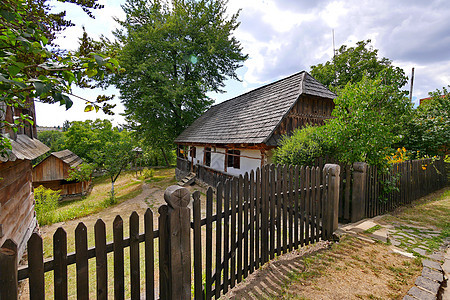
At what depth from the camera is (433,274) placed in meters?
2.74

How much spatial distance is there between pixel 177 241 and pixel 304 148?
14.3 ft

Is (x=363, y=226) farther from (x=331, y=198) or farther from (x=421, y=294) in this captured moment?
(x=421, y=294)

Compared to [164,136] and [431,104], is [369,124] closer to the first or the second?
[431,104]

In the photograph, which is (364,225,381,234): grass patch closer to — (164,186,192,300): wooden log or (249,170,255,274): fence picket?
(249,170,255,274): fence picket

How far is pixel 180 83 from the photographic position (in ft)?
55.5

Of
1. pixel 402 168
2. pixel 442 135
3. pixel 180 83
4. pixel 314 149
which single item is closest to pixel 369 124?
pixel 314 149

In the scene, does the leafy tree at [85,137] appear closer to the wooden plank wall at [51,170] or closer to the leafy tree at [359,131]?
the wooden plank wall at [51,170]

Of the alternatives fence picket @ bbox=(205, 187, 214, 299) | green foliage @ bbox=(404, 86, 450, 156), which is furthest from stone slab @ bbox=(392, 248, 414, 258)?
green foliage @ bbox=(404, 86, 450, 156)

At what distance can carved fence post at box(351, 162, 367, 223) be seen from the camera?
4570 mm

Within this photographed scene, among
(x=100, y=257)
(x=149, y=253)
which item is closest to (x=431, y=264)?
(x=149, y=253)

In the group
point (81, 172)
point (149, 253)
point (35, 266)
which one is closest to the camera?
point (35, 266)

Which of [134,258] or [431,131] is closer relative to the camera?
[134,258]

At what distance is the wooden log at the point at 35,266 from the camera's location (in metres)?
1.38

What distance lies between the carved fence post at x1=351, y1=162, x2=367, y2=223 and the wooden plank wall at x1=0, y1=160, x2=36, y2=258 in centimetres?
719
